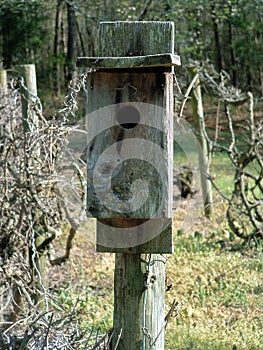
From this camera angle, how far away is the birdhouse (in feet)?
10.5

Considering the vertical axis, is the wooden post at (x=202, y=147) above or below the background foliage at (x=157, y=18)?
below

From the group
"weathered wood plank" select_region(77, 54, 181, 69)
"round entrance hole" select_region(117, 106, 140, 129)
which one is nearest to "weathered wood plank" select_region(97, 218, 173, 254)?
"round entrance hole" select_region(117, 106, 140, 129)

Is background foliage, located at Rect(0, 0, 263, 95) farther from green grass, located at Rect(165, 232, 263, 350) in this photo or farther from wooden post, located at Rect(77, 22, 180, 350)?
wooden post, located at Rect(77, 22, 180, 350)

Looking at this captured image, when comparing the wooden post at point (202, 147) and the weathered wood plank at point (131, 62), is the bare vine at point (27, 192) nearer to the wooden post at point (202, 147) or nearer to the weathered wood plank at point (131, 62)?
the weathered wood plank at point (131, 62)

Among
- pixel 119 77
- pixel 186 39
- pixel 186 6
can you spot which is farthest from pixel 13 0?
pixel 119 77

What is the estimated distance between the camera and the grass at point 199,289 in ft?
17.4

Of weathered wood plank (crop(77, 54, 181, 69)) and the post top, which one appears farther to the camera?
the post top

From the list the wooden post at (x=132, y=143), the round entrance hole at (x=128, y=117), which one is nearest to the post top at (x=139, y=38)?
the wooden post at (x=132, y=143)

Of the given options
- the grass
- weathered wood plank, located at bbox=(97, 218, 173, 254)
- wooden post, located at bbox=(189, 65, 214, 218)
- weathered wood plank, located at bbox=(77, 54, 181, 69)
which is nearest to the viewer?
weathered wood plank, located at bbox=(77, 54, 181, 69)

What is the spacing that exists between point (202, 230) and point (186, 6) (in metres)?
5.57

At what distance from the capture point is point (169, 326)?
5.66 meters

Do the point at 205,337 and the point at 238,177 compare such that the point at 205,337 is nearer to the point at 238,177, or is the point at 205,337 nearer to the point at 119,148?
the point at 119,148

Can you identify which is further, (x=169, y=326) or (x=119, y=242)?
(x=169, y=326)

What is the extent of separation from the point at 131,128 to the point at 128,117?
0.06 meters
